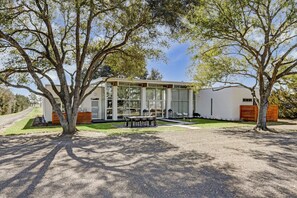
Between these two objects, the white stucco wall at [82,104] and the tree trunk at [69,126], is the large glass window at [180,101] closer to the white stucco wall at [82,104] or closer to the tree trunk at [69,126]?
the white stucco wall at [82,104]

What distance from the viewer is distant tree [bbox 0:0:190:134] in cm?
1047

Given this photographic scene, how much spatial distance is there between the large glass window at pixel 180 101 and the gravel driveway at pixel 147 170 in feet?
49.1

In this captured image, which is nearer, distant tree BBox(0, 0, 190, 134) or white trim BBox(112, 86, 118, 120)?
distant tree BBox(0, 0, 190, 134)

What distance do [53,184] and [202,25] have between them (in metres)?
10.7

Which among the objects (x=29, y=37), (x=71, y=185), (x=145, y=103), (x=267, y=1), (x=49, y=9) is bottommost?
(x=71, y=185)

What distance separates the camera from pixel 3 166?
6074 millimetres

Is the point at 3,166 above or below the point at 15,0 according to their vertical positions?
below

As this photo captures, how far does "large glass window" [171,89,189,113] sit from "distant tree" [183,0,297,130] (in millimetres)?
6251

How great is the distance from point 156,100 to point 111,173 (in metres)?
17.9

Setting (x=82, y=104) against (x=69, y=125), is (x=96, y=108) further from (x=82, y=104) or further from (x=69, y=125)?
(x=69, y=125)

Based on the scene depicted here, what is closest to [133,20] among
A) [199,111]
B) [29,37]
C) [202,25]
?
[202,25]

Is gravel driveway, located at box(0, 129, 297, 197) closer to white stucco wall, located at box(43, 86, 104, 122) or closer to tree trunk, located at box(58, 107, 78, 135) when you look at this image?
tree trunk, located at box(58, 107, 78, 135)

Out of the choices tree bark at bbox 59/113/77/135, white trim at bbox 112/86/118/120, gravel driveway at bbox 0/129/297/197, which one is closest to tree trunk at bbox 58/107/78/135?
tree bark at bbox 59/113/77/135

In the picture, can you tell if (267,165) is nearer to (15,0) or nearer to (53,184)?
(53,184)
